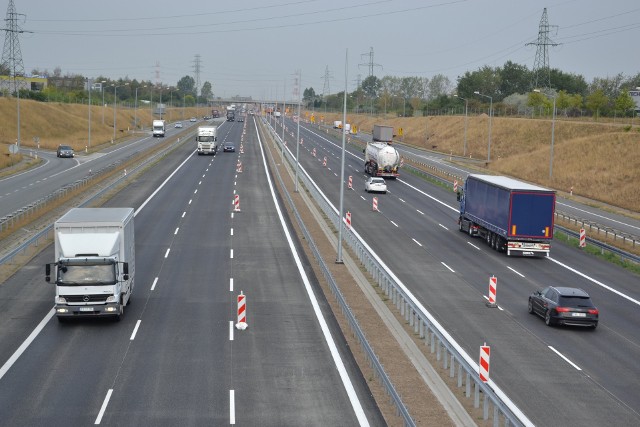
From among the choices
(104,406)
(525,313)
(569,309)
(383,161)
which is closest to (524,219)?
(525,313)

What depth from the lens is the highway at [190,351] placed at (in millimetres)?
18484

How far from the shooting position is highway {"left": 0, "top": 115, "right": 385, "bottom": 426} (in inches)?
728

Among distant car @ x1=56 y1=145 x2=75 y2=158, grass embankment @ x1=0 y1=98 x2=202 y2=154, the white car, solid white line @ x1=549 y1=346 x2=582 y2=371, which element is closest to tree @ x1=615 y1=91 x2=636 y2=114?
the white car

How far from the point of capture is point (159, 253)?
39.6 meters

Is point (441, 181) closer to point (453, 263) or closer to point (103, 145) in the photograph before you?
point (453, 263)

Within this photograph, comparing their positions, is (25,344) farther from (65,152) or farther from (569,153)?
(65,152)

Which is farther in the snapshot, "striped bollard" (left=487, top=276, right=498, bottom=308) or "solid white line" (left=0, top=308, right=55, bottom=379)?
"striped bollard" (left=487, top=276, right=498, bottom=308)

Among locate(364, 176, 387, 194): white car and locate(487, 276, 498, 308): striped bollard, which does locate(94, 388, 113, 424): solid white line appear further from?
locate(364, 176, 387, 194): white car

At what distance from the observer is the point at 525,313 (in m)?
30.5

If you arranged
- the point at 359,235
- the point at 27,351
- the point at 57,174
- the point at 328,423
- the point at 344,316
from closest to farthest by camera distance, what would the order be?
1. the point at 328,423
2. the point at 27,351
3. the point at 344,316
4. the point at 359,235
5. the point at 57,174

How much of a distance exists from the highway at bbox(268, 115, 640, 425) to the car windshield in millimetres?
958

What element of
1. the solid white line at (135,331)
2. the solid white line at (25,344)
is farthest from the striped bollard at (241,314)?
the solid white line at (25,344)

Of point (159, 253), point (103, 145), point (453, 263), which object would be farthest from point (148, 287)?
point (103, 145)

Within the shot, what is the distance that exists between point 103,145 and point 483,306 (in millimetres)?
97865
